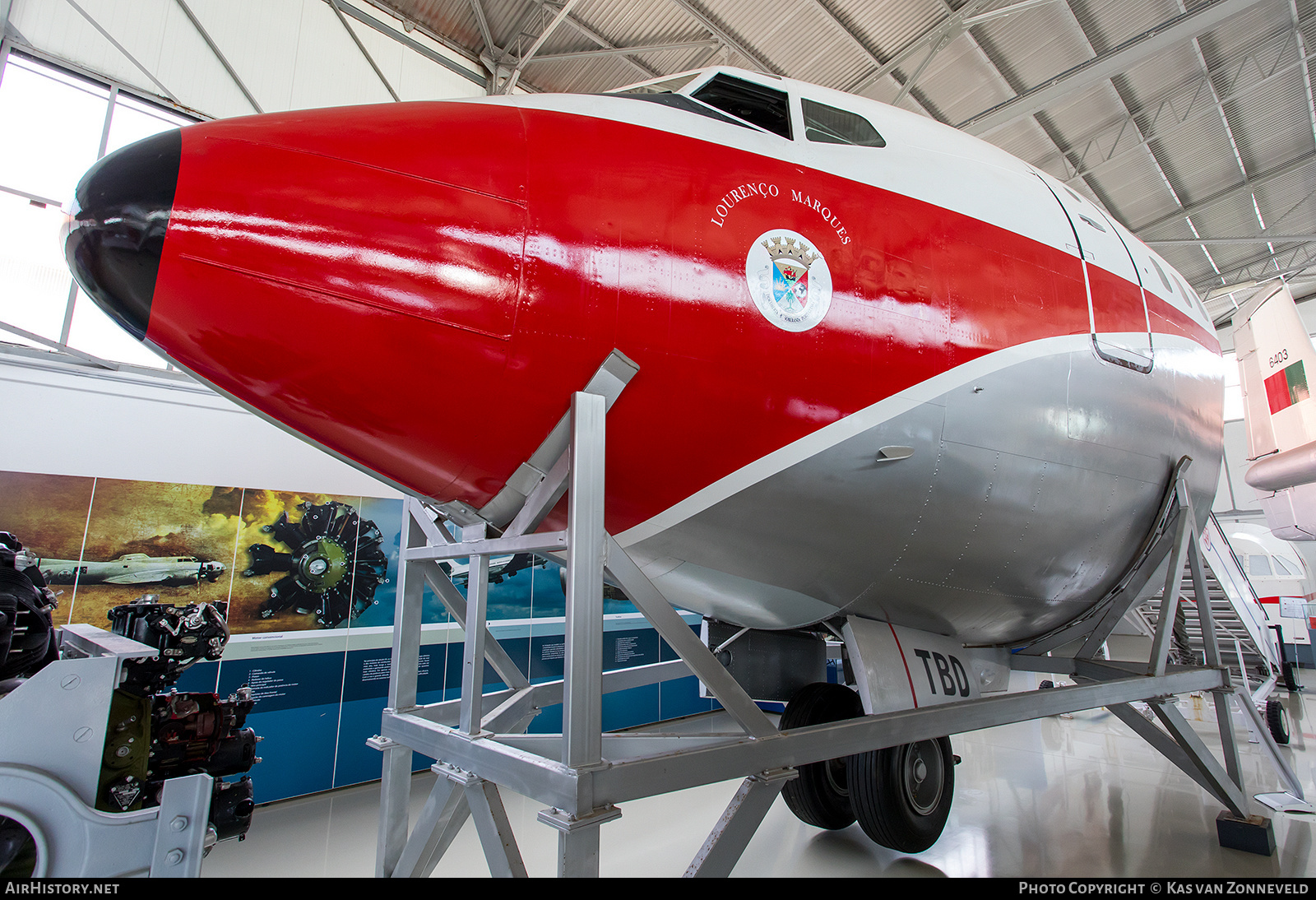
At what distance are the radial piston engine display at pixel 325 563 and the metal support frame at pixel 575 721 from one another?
3439 millimetres

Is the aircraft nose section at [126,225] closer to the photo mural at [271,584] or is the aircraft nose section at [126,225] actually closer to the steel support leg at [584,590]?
the steel support leg at [584,590]

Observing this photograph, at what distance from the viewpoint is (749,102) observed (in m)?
3.01

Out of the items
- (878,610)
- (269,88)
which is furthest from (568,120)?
(269,88)

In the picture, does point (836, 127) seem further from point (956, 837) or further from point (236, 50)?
point (236, 50)

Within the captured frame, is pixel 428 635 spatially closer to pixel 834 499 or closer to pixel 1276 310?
pixel 834 499

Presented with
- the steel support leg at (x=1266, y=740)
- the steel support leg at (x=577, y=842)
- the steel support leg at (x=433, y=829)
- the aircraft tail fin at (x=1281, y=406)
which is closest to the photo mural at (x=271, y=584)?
the steel support leg at (x=433, y=829)

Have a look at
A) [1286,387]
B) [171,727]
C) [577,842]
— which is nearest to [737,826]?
[577,842]

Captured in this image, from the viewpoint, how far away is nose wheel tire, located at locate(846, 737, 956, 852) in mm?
4086

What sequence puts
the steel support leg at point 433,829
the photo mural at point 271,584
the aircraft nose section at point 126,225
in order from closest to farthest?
1. the aircraft nose section at point 126,225
2. the steel support leg at point 433,829
3. the photo mural at point 271,584

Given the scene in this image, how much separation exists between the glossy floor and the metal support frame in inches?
62.4

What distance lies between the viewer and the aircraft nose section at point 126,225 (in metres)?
1.92

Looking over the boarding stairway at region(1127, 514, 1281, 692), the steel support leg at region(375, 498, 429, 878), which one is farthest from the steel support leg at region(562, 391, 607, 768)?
the boarding stairway at region(1127, 514, 1281, 692)

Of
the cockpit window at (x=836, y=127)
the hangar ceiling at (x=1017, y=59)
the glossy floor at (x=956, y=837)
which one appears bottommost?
the glossy floor at (x=956, y=837)

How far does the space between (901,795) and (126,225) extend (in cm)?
459
